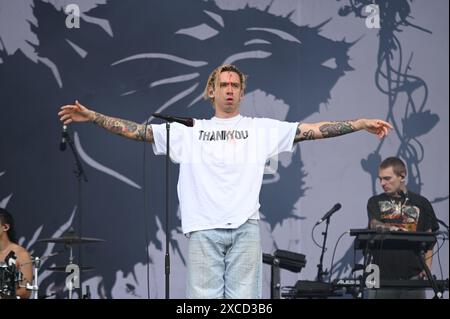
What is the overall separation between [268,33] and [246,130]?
11.3ft

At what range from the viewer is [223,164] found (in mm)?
5828

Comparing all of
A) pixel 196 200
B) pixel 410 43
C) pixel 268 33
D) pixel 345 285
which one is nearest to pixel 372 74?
pixel 410 43

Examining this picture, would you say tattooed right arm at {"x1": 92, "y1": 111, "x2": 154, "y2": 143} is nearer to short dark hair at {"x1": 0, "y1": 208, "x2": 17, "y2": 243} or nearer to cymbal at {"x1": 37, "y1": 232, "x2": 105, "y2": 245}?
cymbal at {"x1": 37, "y1": 232, "x2": 105, "y2": 245}

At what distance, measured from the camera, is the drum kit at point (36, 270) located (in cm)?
812

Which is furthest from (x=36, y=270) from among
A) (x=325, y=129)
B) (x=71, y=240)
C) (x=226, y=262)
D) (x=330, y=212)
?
(x=325, y=129)

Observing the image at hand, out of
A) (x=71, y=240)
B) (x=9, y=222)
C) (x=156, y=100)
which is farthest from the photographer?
(x=156, y=100)

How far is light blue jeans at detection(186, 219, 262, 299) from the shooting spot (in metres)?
5.75

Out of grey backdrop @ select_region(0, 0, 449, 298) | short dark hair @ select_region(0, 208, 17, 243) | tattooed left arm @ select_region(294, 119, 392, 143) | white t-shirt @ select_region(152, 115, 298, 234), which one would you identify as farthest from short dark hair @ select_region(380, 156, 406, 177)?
short dark hair @ select_region(0, 208, 17, 243)

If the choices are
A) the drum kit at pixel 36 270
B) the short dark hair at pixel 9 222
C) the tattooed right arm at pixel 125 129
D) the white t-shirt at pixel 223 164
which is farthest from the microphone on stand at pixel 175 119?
the short dark hair at pixel 9 222

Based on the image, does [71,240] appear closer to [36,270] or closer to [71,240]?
[71,240]

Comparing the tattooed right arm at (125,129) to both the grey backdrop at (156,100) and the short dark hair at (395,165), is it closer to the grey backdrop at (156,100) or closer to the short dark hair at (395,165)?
the grey backdrop at (156,100)

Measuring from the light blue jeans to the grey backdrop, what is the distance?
342 centimetres

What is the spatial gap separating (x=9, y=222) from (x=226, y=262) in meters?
3.79

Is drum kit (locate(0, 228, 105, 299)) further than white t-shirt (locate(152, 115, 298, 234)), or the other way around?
drum kit (locate(0, 228, 105, 299))
